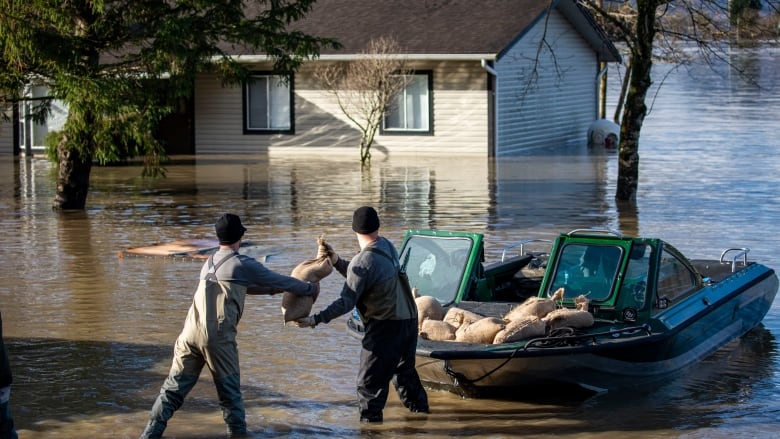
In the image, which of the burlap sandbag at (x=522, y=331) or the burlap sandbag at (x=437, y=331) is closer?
the burlap sandbag at (x=522, y=331)

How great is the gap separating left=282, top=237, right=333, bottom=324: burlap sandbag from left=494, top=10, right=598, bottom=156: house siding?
2122 centimetres

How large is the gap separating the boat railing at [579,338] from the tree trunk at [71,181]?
14.0m

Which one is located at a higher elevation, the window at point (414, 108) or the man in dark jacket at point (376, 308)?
the window at point (414, 108)

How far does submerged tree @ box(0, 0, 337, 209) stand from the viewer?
64.3 ft

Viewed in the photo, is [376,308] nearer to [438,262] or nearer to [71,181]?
[438,262]

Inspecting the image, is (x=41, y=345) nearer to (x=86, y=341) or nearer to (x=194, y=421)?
(x=86, y=341)

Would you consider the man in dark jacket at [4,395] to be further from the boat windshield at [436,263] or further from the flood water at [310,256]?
the boat windshield at [436,263]

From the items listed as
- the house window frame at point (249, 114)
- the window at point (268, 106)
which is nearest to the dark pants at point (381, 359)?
the house window frame at point (249, 114)

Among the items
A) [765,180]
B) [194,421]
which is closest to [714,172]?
[765,180]

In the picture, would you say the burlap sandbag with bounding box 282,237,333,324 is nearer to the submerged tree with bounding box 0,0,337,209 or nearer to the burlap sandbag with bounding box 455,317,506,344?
the burlap sandbag with bounding box 455,317,506,344

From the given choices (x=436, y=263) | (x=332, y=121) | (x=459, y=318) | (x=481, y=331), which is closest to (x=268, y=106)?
(x=332, y=121)

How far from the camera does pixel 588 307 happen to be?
10180mm

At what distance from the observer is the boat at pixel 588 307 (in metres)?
9.47

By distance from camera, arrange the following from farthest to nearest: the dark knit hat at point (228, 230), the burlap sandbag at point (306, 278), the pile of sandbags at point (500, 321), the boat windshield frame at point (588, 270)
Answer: the boat windshield frame at point (588, 270), the pile of sandbags at point (500, 321), the burlap sandbag at point (306, 278), the dark knit hat at point (228, 230)
